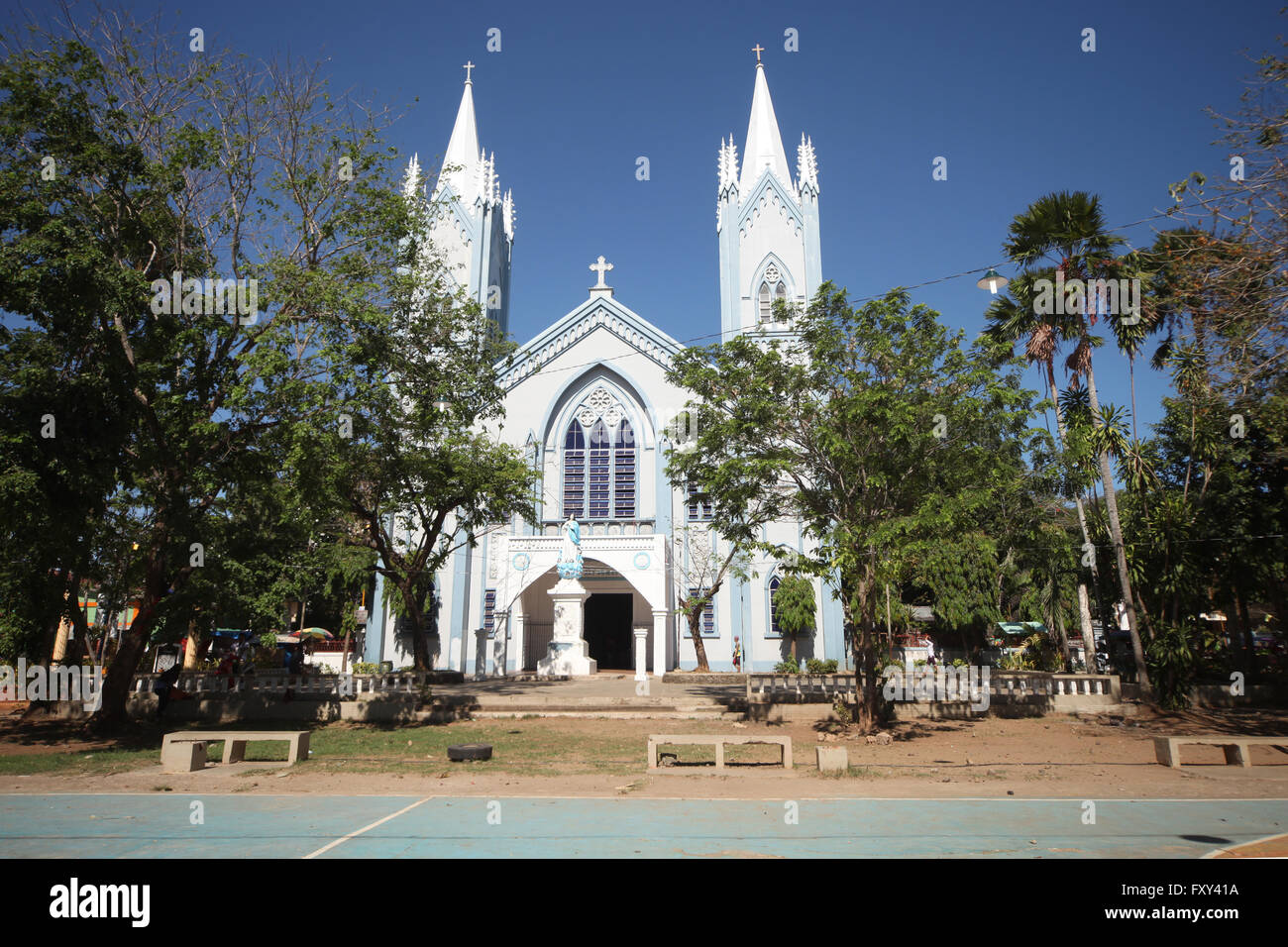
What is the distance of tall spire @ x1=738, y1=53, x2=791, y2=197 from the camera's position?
1304 inches

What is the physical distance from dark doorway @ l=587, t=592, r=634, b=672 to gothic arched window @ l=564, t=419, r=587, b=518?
13.6 ft

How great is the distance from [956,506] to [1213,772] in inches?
197

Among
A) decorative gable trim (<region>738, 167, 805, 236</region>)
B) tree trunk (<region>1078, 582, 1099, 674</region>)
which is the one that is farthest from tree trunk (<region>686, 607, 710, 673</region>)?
decorative gable trim (<region>738, 167, 805, 236</region>)

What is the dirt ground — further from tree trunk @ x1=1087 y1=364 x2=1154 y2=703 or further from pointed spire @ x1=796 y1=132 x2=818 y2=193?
pointed spire @ x1=796 y1=132 x2=818 y2=193

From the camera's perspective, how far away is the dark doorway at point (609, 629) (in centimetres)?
3159

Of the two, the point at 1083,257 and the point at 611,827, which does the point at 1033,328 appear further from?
the point at 611,827

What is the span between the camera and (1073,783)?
1002 centimetres

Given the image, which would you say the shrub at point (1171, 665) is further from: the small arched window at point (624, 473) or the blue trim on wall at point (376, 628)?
the blue trim on wall at point (376, 628)

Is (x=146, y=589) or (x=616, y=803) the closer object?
(x=616, y=803)

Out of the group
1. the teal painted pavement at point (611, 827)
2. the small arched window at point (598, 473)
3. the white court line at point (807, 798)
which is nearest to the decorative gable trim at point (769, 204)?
the small arched window at point (598, 473)

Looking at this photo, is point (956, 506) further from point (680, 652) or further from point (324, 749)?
point (680, 652)

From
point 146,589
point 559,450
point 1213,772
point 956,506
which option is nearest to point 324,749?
point 146,589

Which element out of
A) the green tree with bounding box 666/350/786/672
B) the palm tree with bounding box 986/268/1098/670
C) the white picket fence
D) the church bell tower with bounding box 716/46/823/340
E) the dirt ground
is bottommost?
the dirt ground
